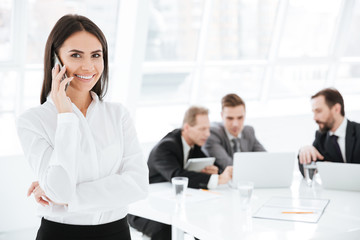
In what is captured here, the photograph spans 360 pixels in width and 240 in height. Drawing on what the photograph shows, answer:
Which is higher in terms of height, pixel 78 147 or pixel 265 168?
pixel 78 147

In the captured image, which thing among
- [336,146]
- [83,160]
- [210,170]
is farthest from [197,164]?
[83,160]

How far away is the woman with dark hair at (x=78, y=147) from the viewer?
1805 millimetres

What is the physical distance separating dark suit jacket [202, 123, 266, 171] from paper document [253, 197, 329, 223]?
0.91 meters

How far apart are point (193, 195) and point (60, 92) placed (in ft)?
4.67

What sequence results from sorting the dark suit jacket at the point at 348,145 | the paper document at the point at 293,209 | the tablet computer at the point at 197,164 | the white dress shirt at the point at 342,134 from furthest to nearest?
the white dress shirt at the point at 342,134, the dark suit jacket at the point at 348,145, the tablet computer at the point at 197,164, the paper document at the point at 293,209

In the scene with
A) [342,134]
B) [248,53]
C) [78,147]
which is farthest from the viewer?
[248,53]

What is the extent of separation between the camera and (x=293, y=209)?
280cm

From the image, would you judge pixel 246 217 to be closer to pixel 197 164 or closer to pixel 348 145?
pixel 197 164

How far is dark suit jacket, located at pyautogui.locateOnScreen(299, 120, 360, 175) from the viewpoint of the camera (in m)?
3.69

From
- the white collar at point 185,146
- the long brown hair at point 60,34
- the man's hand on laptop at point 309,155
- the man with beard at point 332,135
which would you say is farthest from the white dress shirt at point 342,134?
the long brown hair at point 60,34

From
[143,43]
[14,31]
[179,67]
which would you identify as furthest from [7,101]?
[179,67]

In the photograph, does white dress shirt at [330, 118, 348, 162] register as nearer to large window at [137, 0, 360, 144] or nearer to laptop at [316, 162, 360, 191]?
laptop at [316, 162, 360, 191]

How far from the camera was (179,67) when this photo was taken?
235 inches

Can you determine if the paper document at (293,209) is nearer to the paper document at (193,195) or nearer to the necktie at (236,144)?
the paper document at (193,195)
